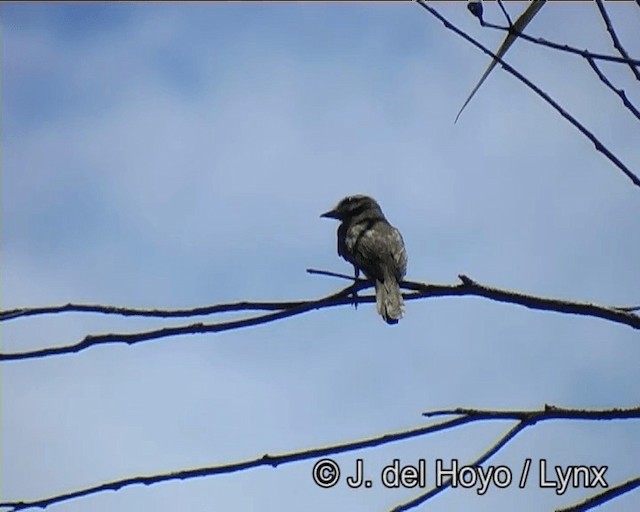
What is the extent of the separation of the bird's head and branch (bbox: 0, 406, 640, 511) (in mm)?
5387

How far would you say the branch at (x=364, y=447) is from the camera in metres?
1.62

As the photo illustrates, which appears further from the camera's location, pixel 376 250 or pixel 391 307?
pixel 376 250

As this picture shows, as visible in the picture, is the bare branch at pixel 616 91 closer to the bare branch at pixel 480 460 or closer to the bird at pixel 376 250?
the bare branch at pixel 480 460

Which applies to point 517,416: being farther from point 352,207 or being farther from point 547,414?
point 352,207

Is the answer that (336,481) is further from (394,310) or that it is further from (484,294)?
(394,310)

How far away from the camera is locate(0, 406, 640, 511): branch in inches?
63.7

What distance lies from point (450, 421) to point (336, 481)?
2.61ft

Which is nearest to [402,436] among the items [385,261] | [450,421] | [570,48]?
[450,421]

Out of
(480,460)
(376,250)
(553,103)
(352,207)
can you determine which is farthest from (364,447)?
(352,207)

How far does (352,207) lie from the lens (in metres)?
7.21

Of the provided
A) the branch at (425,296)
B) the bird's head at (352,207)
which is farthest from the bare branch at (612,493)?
the bird's head at (352,207)

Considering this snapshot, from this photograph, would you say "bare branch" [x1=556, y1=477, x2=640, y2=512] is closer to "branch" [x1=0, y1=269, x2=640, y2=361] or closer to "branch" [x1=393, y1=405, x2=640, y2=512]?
"branch" [x1=393, y1=405, x2=640, y2=512]

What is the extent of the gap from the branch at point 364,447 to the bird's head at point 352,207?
539 cm

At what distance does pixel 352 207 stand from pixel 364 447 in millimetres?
5574
